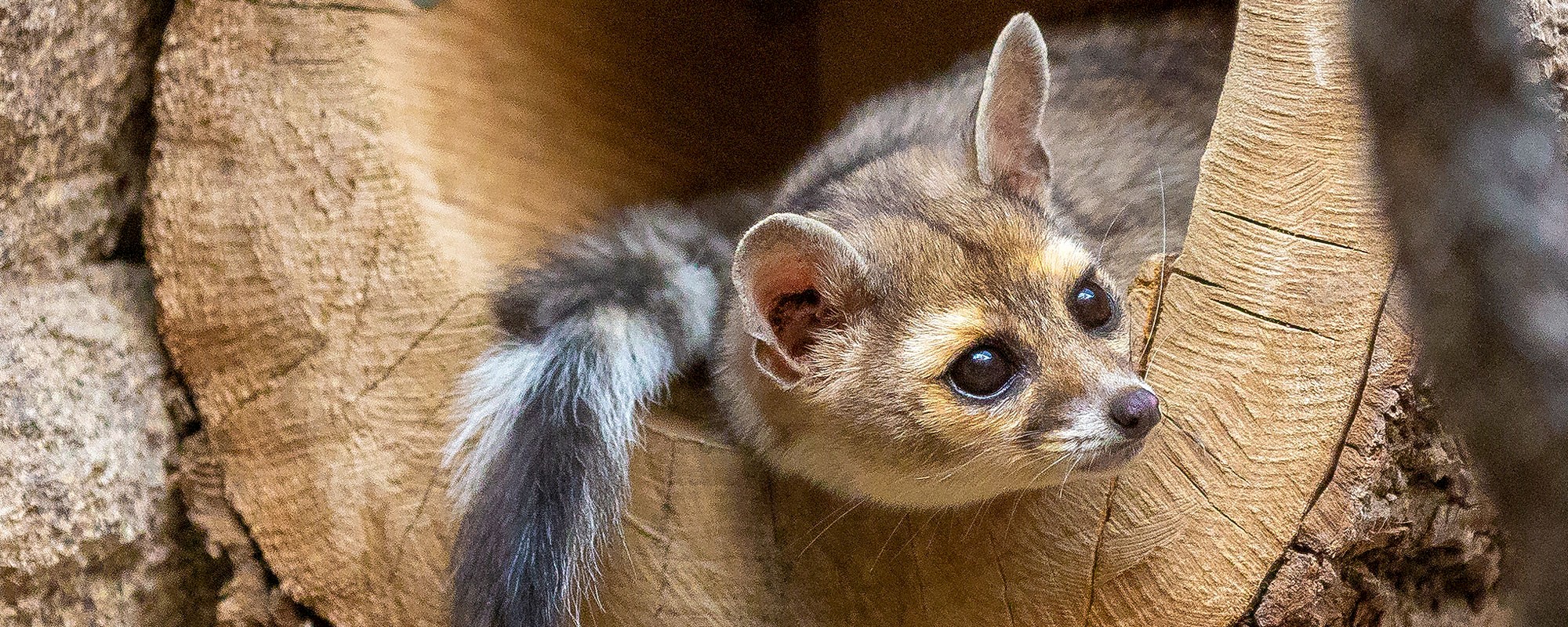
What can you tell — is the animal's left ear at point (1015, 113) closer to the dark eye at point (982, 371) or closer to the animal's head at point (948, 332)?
the animal's head at point (948, 332)

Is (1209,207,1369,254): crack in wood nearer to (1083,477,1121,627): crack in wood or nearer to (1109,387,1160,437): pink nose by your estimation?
(1109,387,1160,437): pink nose

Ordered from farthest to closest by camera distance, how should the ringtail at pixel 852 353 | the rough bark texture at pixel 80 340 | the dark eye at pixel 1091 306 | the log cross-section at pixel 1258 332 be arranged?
the rough bark texture at pixel 80 340 < the dark eye at pixel 1091 306 < the ringtail at pixel 852 353 < the log cross-section at pixel 1258 332

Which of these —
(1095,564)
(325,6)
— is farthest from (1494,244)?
(325,6)

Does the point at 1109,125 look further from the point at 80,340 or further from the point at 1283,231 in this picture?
the point at 80,340

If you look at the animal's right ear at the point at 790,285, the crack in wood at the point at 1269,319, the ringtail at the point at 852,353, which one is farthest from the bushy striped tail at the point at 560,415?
the crack in wood at the point at 1269,319

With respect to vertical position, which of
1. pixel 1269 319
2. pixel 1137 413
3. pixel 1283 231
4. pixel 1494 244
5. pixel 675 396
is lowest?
pixel 675 396

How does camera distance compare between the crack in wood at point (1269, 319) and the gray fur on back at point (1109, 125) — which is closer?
the crack in wood at point (1269, 319)

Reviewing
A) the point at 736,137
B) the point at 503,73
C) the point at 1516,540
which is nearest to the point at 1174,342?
the point at 1516,540
